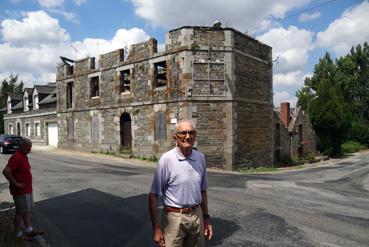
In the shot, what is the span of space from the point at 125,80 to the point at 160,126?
5525mm

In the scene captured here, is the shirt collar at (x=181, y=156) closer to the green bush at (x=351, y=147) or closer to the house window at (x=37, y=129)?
the house window at (x=37, y=129)

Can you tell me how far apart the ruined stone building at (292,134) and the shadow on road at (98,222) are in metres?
17.9

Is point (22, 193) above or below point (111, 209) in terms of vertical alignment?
above

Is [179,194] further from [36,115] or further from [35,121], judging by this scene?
[35,121]

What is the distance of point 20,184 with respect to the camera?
580 centimetres

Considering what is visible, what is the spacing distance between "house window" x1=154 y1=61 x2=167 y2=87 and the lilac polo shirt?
55.5ft

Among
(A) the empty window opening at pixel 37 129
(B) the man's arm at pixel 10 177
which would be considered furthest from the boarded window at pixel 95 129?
(B) the man's arm at pixel 10 177

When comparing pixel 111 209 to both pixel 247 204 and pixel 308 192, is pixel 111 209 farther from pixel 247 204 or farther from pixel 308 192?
pixel 308 192

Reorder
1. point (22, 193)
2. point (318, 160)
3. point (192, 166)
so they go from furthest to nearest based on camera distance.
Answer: point (318, 160)
point (22, 193)
point (192, 166)

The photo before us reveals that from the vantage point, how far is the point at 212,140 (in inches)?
728

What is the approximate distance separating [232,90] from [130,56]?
721 cm

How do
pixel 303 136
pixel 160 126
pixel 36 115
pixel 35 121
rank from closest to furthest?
pixel 160 126 → pixel 303 136 → pixel 36 115 → pixel 35 121

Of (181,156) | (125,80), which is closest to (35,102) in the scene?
(125,80)

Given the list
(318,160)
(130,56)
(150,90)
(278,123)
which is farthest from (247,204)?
(318,160)
